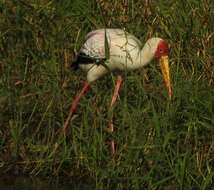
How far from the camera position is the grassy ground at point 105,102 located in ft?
12.4

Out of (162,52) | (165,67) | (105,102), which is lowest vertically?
(105,102)

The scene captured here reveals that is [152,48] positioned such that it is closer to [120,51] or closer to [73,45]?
[120,51]

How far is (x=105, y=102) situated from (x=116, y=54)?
0.41 meters

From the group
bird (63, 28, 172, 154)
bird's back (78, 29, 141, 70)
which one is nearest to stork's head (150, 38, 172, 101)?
bird (63, 28, 172, 154)

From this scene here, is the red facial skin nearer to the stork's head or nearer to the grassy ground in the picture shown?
the stork's head

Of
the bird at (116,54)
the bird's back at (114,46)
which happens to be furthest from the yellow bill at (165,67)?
the bird's back at (114,46)

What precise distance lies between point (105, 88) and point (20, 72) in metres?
0.74

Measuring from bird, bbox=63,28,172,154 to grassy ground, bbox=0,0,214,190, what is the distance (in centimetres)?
9

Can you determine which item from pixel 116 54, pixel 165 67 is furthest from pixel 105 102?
pixel 165 67

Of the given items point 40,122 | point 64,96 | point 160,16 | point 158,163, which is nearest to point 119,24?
point 160,16

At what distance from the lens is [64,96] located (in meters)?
4.99

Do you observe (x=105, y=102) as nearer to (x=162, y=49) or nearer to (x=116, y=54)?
(x=116, y=54)

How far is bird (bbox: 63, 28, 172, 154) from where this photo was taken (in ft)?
15.0

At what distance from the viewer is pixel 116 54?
4719 mm
